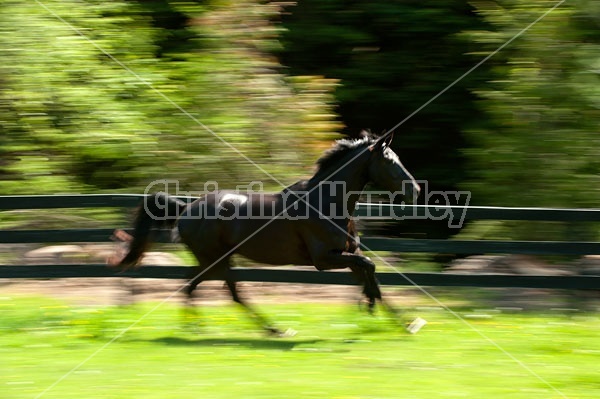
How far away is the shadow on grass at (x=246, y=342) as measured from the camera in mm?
7438

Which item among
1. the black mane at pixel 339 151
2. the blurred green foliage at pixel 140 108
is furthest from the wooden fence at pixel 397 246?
the blurred green foliage at pixel 140 108

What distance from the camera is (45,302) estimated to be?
9.17 m

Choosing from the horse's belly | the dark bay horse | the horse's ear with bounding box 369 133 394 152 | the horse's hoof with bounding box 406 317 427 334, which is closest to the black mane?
the dark bay horse

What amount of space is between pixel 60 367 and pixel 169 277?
2384 mm

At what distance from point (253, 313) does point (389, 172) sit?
2.05m

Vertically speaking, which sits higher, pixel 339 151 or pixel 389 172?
pixel 339 151

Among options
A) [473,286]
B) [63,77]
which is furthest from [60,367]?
[63,77]

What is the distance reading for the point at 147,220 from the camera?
27.9 ft

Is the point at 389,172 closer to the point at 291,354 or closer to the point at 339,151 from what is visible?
the point at 339,151

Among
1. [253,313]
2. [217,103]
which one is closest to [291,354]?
[253,313]

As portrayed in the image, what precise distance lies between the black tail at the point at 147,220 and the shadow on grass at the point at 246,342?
1.19 meters

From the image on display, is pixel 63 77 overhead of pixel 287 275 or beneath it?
overhead

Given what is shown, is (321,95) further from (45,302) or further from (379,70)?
(45,302)

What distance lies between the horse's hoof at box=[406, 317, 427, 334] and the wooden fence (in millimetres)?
782
